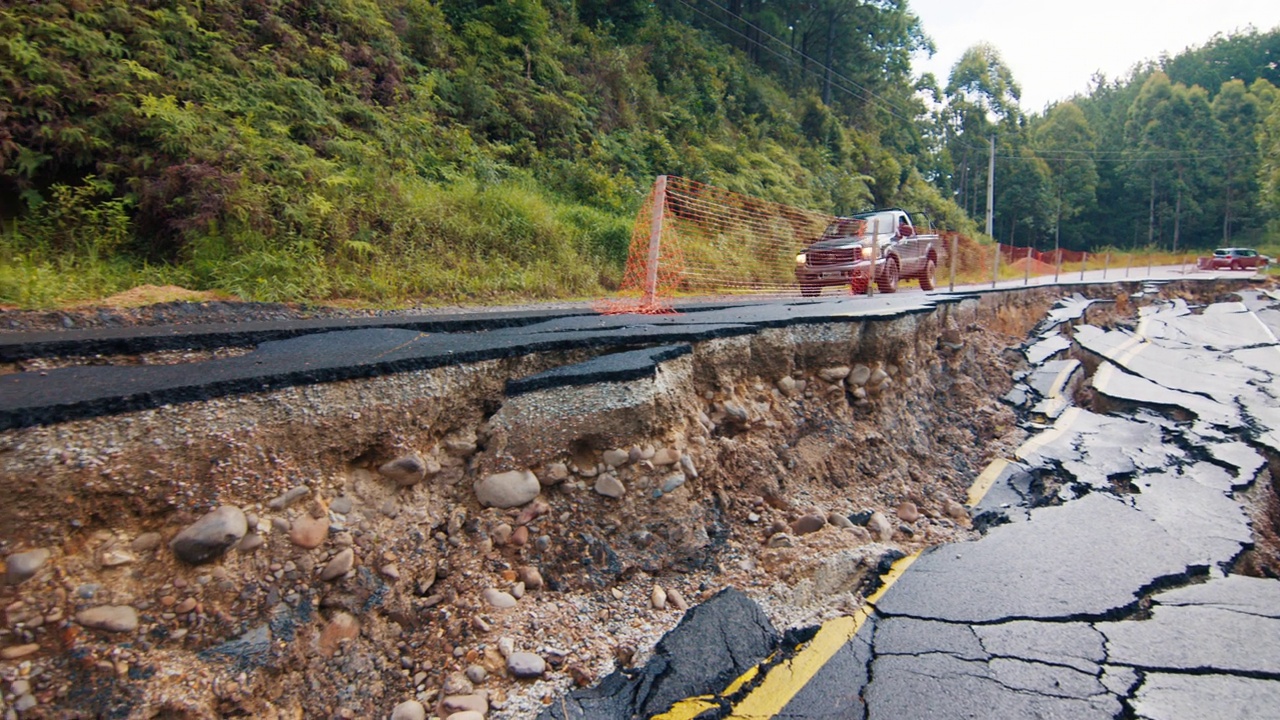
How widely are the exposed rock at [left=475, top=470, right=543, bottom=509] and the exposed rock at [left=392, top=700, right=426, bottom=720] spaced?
79cm

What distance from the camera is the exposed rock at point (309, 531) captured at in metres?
2.00

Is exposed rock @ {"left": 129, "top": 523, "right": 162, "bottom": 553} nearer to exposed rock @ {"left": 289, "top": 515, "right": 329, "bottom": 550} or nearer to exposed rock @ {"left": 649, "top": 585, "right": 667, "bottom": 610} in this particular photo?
exposed rock @ {"left": 289, "top": 515, "right": 329, "bottom": 550}

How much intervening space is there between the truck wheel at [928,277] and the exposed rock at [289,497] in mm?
12344

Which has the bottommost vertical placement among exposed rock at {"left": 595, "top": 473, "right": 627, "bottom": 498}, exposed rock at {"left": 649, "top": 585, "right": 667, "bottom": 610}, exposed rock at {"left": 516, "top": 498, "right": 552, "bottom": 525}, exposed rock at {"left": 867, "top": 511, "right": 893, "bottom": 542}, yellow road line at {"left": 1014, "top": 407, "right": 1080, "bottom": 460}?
yellow road line at {"left": 1014, "top": 407, "right": 1080, "bottom": 460}

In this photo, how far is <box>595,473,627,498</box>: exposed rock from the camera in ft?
8.92

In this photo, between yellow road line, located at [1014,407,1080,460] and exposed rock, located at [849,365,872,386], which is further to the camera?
yellow road line, located at [1014,407,1080,460]

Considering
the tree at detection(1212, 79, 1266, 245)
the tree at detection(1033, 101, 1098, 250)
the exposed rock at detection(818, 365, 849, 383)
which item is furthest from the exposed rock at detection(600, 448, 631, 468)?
the tree at detection(1212, 79, 1266, 245)

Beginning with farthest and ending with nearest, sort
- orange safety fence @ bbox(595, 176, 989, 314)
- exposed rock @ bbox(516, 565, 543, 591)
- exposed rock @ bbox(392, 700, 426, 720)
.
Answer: orange safety fence @ bbox(595, 176, 989, 314) < exposed rock @ bbox(516, 565, 543, 591) < exposed rock @ bbox(392, 700, 426, 720)

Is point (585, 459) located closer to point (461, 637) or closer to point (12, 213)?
point (461, 637)

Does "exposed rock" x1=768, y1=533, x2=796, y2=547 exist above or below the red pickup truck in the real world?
below

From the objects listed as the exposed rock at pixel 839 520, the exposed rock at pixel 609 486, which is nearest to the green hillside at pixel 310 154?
the exposed rock at pixel 609 486

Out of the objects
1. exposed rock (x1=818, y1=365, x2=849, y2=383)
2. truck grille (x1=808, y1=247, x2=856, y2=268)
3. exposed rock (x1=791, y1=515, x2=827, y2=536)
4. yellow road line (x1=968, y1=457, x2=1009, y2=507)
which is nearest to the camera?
exposed rock (x1=791, y1=515, x2=827, y2=536)

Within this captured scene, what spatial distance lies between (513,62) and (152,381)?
14269 mm

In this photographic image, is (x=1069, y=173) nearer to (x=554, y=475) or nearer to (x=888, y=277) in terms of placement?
(x=888, y=277)
